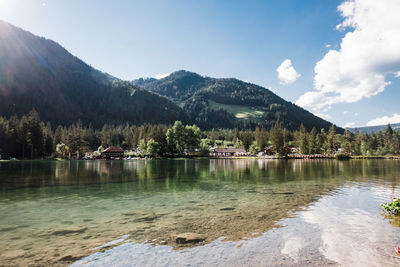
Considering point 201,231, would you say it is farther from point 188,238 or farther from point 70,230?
point 70,230

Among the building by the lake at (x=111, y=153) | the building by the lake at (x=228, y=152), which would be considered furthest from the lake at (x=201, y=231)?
the building by the lake at (x=228, y=152)

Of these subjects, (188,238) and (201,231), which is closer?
(188,238)

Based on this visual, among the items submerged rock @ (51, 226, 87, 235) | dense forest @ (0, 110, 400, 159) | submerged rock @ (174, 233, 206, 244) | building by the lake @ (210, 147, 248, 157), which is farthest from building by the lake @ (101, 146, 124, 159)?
submerged rock @ (174, 233, 206, 244)

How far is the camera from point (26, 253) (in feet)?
31.8

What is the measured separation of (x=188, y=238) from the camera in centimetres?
1130

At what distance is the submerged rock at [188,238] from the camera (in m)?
10.9

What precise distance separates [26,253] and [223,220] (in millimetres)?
9535

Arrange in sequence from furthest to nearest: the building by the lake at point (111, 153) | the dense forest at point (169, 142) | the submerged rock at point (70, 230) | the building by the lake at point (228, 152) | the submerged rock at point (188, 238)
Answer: the building by the lake at point (228, 152) < the building by the lake at point (111, 153) < the dense forest at point (169, 142) < the submerged rock at point (70, 230) < the submerged rock at point (188, 238)

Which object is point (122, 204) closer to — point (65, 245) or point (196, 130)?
point (65, 245)

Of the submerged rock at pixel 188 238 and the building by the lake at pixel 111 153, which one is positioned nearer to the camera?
the submerged rock at pixel 188 238

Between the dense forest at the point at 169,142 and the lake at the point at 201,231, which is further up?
the dense forest at the point at 169,142

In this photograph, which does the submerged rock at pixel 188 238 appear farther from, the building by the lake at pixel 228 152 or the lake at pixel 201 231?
the building by the lake at pixel 228 152

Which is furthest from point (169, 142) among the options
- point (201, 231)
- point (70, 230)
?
point (201, 231)

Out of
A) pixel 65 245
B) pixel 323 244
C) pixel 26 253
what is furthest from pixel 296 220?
pixel 26 253
